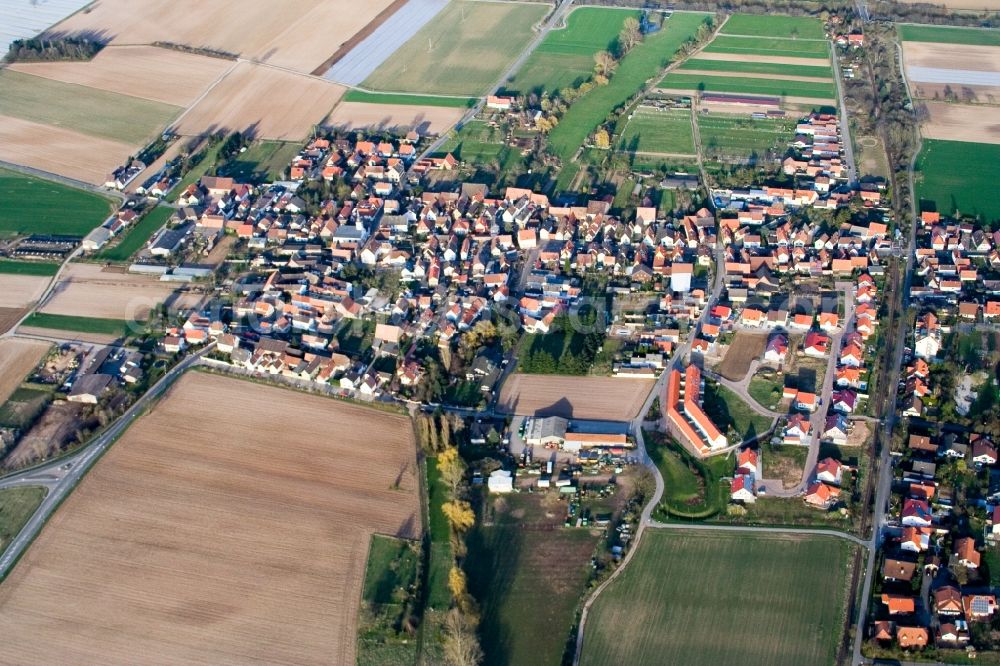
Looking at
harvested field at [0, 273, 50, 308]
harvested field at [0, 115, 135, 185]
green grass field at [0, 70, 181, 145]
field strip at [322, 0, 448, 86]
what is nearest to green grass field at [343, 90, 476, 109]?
field strip at [322, 0, 448, 86]

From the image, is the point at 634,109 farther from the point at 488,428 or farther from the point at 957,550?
the point at 957,550

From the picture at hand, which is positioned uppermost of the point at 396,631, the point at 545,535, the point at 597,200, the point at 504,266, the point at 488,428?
the point at 597,200

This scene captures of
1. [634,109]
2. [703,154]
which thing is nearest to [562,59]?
[634,109]

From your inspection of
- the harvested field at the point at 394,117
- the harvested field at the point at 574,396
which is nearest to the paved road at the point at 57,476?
the harvested field at the point at 574,396

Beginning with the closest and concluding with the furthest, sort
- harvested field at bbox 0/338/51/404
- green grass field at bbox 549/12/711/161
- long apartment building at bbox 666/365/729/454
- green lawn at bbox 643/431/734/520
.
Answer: green lawn at bbox 643/431/734/520, long apartment building at bbox 666/365/729/454, harvested field at bbox 0/338/51/404, green grass field at bbox 549/12/711/161

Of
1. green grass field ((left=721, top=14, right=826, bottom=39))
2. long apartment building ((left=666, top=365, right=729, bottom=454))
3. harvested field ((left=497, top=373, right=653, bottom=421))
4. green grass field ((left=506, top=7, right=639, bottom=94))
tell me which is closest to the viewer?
long apartment building ((left=666, top=365, right=729, bottom=454))

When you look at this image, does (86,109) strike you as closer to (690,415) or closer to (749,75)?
(749,75)

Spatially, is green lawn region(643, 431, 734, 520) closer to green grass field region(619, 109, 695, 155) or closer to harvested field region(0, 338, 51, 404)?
green grass field region(619, 109, 695, 155)

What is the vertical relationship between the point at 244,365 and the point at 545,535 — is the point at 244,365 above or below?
above
